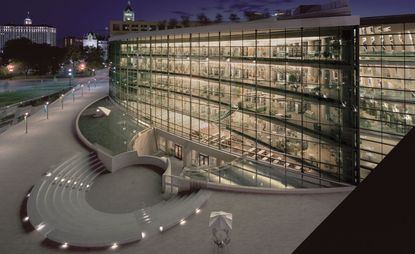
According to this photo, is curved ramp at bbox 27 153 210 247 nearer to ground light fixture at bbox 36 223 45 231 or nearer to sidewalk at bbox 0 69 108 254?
ground light fixture at bbox 36 223 45 231

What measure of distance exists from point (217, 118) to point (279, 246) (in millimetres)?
18362

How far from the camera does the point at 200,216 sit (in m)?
17.4

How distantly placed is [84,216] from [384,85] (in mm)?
18135

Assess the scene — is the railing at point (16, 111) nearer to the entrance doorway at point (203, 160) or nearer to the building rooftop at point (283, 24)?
the entrance doorway at point (203, 160)

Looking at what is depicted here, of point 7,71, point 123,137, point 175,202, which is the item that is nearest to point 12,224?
point 175,202

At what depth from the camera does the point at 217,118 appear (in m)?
31.8

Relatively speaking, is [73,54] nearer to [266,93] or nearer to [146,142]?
[146,142]

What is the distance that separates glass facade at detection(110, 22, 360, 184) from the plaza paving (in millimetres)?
4934

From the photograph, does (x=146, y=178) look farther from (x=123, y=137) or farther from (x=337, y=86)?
(x=337, y=86)

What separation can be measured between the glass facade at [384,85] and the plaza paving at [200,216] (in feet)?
16.2

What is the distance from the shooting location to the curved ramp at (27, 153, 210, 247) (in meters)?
15.5

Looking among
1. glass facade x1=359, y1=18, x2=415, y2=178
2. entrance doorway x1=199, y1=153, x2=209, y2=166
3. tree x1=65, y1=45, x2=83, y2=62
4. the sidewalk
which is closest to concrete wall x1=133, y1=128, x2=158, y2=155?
entrance doorway x1=199, y1=153, x2=209, y2=166

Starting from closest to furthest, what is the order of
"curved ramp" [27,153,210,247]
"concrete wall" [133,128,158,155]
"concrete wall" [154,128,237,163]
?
"curved ramp" [27,153,210,247]
"concrete wall" [154,128,237,163]
"concrete wall" [133,128,158,155]

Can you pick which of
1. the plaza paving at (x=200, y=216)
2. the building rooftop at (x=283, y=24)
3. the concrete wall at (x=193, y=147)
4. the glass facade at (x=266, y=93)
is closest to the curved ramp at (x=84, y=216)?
the plaza paving at (x=200, y=216)
